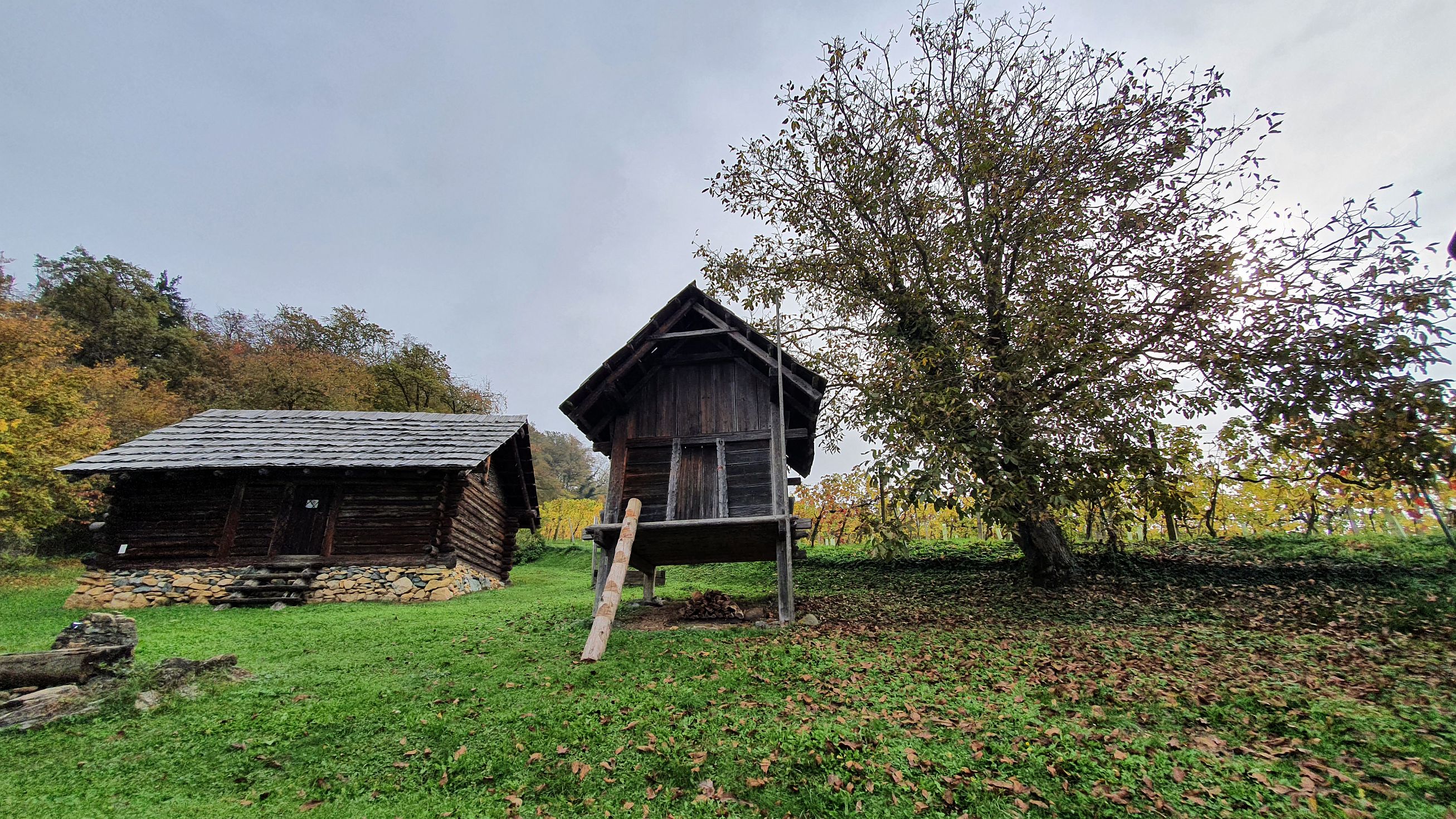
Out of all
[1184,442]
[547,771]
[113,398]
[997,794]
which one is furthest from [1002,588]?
[113,398]

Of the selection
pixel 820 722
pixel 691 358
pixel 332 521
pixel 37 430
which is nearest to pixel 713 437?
pixel 691 358

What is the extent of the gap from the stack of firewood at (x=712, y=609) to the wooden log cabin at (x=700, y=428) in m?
1.01

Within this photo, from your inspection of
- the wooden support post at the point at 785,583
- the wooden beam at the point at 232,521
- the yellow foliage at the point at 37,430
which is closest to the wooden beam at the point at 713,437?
the wooden support post at the point at 785,583

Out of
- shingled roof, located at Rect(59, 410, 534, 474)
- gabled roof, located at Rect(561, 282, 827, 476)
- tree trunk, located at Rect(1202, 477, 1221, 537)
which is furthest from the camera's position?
tree trunk, located at Rect(1202, 477, 1221, 537)

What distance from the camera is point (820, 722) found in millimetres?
5836

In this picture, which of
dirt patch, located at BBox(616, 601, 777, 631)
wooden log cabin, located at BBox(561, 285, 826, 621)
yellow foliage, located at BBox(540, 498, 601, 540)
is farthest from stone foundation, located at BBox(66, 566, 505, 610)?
yellow foliage, located at BBox(540, 498, 601, 540)

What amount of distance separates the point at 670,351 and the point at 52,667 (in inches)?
378

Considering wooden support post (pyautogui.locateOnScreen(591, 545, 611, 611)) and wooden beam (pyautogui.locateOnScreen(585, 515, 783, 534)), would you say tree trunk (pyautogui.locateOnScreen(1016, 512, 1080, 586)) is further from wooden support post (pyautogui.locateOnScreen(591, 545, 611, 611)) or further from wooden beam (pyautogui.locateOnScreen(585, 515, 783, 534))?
wooden support post (pyautogui.locateOnScreen(591, 545, 611, 611))

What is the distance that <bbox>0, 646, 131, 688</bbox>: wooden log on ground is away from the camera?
620 cm

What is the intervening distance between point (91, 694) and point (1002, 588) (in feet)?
50.2

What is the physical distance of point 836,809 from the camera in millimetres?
4477

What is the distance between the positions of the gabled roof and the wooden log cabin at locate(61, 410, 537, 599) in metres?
7.51

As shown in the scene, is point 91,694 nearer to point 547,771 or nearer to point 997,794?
point 547,771

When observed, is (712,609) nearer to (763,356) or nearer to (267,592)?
(763,356)
